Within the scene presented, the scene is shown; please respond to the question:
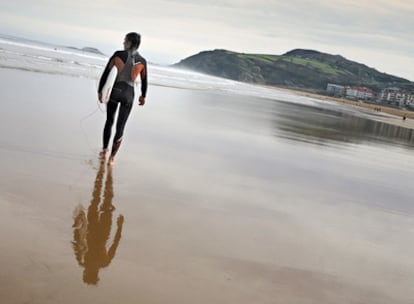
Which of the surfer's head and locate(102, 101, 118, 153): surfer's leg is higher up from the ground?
the surfer's head

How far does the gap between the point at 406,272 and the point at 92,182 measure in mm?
A: 3373

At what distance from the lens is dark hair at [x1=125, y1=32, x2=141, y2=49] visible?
6625 mm

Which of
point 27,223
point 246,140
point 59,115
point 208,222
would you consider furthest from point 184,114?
point 27,223

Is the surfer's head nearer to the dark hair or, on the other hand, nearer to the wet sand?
the dark hair

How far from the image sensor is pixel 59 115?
9.36 metres

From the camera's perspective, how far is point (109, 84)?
6715mm

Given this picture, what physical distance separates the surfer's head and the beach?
5.30ft

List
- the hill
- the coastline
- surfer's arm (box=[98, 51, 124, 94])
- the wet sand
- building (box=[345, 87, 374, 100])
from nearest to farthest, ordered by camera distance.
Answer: the wet sand < surfer's arm (box=[98, 51, 124, 94]) < the coastline < building (box=[345, 87, 374, 100]) < the hill

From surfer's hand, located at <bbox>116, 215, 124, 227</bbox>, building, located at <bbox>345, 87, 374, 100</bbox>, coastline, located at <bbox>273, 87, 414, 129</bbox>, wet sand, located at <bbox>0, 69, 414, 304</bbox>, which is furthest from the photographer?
building, located at <bbox>345, 87, 374, 100</bbox>

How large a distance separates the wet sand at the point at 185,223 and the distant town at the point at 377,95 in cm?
14066

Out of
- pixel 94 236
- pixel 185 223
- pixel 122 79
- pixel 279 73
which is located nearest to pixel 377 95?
pixel 279 73

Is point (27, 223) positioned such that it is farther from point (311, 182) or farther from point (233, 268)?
point (311, 182)

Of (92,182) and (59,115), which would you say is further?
(59,115)

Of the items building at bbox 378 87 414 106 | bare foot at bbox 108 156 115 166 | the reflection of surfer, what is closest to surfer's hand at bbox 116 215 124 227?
the reflection of surfer
